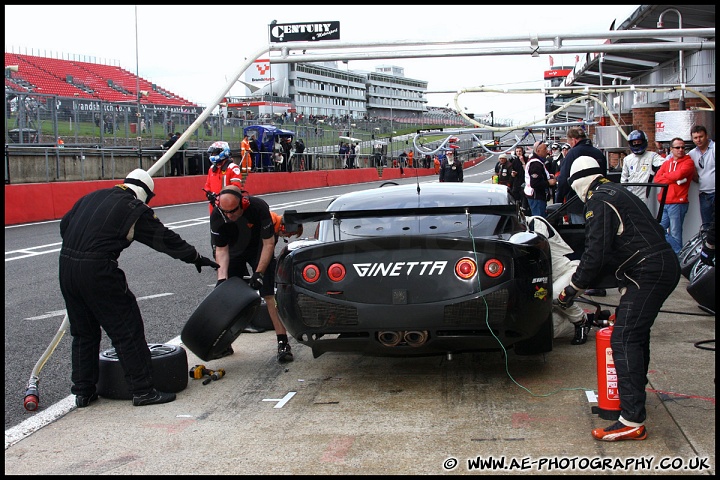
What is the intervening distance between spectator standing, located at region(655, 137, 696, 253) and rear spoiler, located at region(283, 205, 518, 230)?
5411 mm

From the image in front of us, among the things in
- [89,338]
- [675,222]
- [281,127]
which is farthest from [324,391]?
[281,127]

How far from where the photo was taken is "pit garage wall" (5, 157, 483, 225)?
18719 mm

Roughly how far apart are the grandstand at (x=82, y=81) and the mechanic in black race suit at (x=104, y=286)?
112 feet

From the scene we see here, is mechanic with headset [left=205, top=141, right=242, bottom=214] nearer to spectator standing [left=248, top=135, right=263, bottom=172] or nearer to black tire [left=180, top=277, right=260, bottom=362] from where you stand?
black tire [left=180, top=277, right=260, bottom=362]

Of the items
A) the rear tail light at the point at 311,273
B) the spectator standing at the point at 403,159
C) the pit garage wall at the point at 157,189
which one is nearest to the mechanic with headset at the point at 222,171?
the rear tail light at the point at 311,273

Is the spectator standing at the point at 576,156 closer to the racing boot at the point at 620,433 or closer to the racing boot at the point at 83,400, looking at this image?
the racing boot at the point at 620,433

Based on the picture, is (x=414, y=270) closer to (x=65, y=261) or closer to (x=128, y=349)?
(x=128, y=349)

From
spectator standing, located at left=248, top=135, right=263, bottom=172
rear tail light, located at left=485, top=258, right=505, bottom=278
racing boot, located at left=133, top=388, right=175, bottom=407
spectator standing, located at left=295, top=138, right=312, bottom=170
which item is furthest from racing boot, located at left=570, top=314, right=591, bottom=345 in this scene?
spectator standing, located at left=295, top=138, right=312, bottom=170

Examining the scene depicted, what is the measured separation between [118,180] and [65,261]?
731 inches

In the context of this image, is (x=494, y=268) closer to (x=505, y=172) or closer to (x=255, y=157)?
(x=505, y=172)

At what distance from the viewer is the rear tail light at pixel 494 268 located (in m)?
5.23

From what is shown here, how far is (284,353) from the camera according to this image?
6.47 m

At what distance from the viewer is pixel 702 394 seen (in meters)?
5.11

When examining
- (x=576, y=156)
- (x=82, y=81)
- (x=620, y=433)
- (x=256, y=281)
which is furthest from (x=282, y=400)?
(x=82, y=81)
